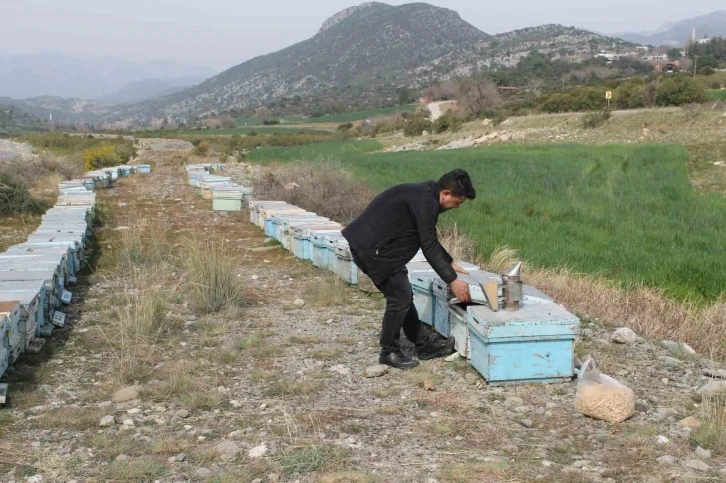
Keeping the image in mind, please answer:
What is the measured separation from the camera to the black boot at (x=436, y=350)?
5.85 meters

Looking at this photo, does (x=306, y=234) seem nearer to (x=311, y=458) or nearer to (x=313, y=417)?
(x=313, y=417)

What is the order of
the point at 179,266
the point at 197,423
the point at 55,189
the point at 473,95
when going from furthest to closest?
the point at 473,95 < the point at 55,189 < the point at 179,266 < the point at 197,423

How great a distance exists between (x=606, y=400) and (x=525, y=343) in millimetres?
752

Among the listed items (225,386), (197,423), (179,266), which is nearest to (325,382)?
(225,386)

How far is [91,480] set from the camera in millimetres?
3926

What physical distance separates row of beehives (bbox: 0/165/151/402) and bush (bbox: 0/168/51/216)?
3.66 meters

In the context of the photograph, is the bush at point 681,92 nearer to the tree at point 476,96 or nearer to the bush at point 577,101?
the bush at point 577,101

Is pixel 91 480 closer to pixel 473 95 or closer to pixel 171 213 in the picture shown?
pixel 171 213

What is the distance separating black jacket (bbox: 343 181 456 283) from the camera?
17.4 feet

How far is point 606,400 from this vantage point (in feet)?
15.1

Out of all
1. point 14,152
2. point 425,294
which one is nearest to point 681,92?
point 425,294

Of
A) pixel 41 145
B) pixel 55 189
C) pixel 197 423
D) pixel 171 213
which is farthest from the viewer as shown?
pixel 41 145

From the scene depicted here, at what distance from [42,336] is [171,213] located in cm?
846

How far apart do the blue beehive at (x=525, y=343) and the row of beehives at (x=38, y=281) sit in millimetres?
3507
